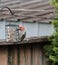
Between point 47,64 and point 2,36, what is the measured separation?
5.22 feet

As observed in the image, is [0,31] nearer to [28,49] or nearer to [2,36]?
[2,36]

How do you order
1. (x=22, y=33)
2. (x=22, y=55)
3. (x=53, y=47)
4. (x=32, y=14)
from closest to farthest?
(x=22, y=33), (x=22, y=55), (x=53, y=47), (x=32, y=14)

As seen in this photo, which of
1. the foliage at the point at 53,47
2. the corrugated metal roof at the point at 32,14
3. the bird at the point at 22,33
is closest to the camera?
the bird at the point at 22,33

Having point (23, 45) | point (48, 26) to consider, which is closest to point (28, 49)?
point (23, 45)

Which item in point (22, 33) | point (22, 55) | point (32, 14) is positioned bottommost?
point (22, 55)

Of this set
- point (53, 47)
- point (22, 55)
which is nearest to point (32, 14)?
point (53, 47)

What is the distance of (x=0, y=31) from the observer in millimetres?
6738

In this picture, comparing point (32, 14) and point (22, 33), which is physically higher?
point (32, 14)

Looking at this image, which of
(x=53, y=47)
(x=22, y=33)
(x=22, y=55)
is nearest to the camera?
(x=22, y=33)

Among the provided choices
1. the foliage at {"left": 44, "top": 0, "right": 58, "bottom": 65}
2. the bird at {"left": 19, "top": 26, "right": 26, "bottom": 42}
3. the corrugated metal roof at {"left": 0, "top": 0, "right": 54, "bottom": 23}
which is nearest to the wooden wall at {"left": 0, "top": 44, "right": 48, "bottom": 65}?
the foliage at {"left": 44, "top": 0, "right": 58, "bottom": 65}

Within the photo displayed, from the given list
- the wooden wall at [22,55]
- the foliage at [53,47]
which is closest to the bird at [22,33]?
the wooden wall at [22,55]

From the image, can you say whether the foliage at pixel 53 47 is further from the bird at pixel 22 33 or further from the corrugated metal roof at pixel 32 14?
the corrugated metal roof at pixel 32 14

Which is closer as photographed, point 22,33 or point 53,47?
point 22,33

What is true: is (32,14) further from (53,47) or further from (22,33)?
(22,33)
